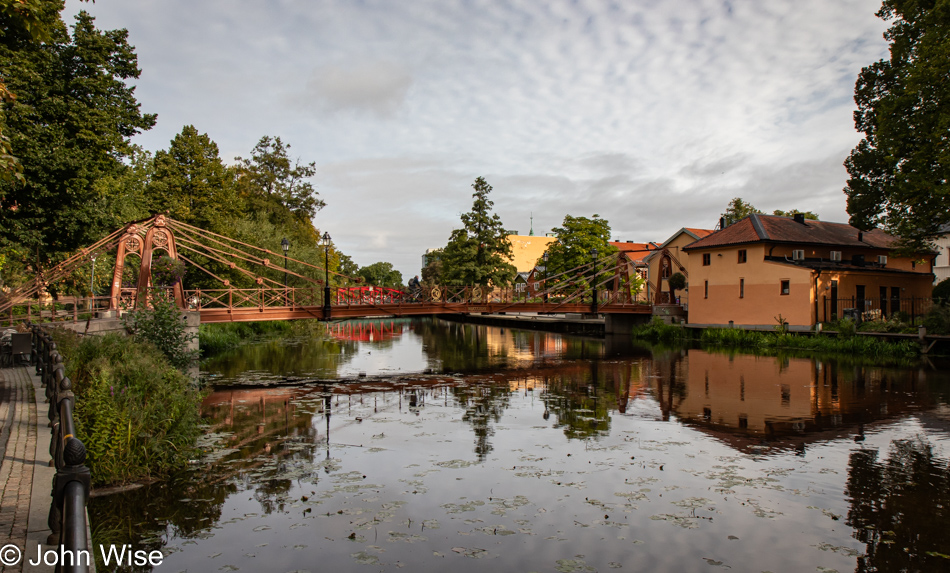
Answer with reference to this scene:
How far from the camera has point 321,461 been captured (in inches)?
383

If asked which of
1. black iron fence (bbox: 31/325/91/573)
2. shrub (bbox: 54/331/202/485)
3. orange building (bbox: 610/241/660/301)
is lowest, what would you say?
shrub (bbox: 54/331/202/485)

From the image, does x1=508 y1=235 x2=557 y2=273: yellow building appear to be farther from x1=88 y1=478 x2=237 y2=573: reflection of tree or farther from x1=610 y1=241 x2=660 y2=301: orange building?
x1=88 y1=478 x2=237 y2=573: reflection of tree

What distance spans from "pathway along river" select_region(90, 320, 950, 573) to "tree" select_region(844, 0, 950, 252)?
10511mm

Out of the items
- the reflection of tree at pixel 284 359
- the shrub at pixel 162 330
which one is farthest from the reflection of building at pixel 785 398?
the shrub at pixel 162 330

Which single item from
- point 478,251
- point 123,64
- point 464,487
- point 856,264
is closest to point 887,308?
point 856,264

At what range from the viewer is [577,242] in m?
51.2

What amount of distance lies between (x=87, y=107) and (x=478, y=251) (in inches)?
1334

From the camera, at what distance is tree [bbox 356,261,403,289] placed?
146m

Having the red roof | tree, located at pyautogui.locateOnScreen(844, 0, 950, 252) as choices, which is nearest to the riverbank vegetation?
tree, located at pyautogui.locateOnScreen(844, 0, 950, 252)

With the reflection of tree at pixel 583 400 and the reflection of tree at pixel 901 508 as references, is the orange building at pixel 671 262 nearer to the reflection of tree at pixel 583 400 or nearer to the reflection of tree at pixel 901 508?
the reflection of tree at pixel 583 400

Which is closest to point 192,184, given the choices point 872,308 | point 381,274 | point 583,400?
point 583,400

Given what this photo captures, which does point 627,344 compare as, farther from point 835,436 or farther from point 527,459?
point 527,459

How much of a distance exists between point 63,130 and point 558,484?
20405 millimetres

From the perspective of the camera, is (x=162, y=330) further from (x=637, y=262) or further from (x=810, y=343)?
(x=637, y=262)
